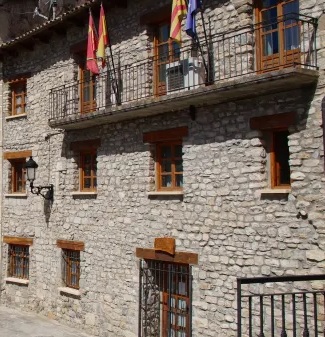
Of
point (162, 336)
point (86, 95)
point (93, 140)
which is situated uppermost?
point (86, 95)

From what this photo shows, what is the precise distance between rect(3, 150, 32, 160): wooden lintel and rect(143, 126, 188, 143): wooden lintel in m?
5.13

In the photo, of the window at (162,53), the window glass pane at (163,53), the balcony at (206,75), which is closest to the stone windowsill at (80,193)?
the balcony at (206,75)

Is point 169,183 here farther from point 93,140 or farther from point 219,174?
point 93,140

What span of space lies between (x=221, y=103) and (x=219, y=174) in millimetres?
1309

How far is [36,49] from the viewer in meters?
15.0

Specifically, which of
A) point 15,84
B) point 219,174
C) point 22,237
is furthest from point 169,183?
point 15,84

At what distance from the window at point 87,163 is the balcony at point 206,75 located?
20.6 inches

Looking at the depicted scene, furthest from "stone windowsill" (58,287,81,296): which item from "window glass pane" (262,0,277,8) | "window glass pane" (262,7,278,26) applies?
"window glass pane" (262,0,277,8)

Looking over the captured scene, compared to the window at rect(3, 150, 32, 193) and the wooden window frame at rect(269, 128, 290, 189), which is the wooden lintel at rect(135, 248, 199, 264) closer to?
the wooden window frame at rect(269, 128, 290, 189)

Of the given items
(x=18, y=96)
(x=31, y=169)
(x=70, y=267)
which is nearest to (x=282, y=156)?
(x=70, y=267)

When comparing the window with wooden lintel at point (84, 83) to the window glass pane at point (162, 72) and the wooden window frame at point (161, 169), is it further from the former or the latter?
the wooden window frame at point (161, 169)

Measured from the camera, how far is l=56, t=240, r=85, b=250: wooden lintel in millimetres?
12820

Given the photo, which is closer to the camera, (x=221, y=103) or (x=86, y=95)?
(x=221, y=103)

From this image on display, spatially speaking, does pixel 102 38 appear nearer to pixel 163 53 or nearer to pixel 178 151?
pixel 163 53
